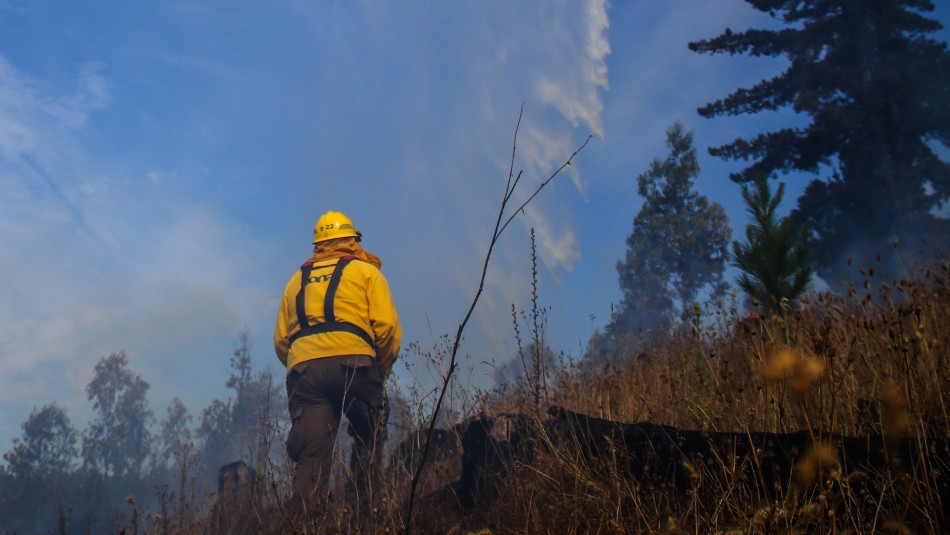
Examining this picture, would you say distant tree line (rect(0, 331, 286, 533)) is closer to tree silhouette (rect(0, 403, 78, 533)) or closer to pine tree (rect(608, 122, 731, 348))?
tree silhouette (rect(0, 403, 78, 533))

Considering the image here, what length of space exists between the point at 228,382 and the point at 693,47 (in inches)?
1665

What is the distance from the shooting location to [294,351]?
17.4 ft

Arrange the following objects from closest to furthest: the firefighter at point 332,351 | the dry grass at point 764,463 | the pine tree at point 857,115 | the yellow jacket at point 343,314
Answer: the dry grass at point 764,463 → the firefighter at point 332,351 → the yellow jacket at point 343,314 → the pine tree at point 857,115

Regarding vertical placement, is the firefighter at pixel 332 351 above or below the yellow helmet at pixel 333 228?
below

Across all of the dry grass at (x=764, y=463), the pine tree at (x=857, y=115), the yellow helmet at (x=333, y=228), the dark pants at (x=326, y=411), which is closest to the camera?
the dry grass at (x=764, y=463)

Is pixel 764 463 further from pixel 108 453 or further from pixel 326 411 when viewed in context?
pixel 108 453

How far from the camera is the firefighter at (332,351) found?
5000 mm

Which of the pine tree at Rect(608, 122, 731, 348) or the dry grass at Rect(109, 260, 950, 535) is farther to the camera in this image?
the pine tree at Rect(608, 122, 731, 348)

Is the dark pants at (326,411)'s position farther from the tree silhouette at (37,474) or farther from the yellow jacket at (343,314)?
the tree silhouette at (37,474)

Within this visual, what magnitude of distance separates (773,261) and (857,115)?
1350 centimetres

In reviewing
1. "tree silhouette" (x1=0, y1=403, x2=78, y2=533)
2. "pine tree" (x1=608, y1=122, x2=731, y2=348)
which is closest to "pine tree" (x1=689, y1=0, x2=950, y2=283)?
"pine tree" (x1=608, y1=122, x2=731, y2=348)

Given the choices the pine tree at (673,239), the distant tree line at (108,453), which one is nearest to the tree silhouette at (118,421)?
the distant tree line at (108,453)

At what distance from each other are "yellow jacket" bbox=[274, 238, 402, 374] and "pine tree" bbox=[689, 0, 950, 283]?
12.6m

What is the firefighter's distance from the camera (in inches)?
197
